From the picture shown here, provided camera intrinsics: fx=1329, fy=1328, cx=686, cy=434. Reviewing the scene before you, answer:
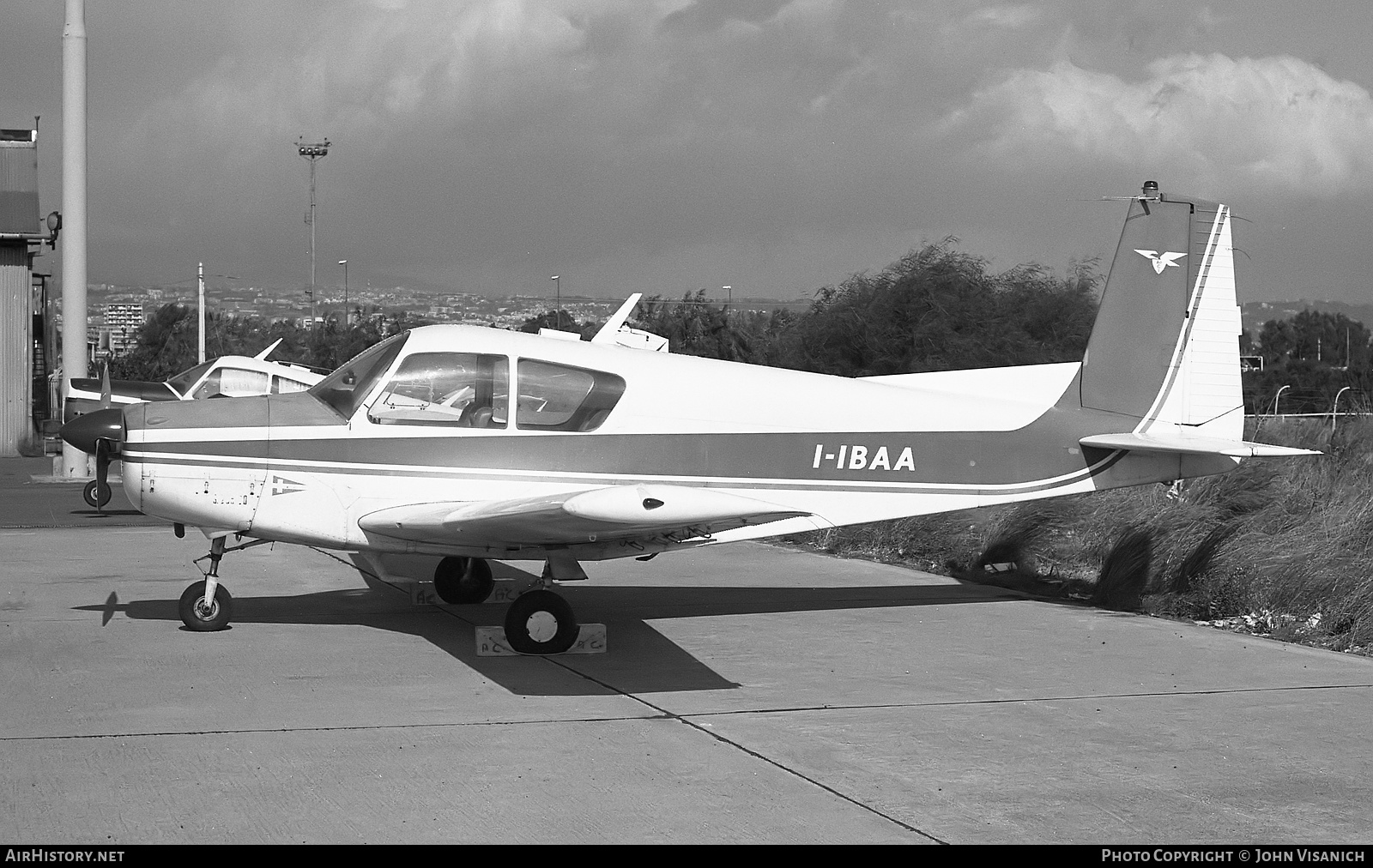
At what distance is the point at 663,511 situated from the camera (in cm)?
667

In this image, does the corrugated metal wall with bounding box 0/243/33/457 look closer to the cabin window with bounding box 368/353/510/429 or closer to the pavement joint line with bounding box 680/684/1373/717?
the cabin window with bounding box 368/353/510/429

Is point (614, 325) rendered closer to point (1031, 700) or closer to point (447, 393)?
point (447, 393)

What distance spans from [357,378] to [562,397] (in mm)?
1309

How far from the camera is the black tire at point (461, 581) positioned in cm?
984

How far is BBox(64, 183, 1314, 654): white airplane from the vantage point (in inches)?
318

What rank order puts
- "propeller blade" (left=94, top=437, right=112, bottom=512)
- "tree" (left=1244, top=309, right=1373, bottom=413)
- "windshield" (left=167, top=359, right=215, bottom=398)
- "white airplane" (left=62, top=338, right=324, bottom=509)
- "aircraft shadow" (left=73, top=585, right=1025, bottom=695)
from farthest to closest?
"tree" (left=1244, top=309, right=1373, bottom=413), "windshield" (left=167, top=359, right=215, bottom=398), "white airplane" (left=62, top=338, right=324, bottom=509), "propeller blade" (left=94, top=437, right=112, bottom=512), "aircraft shadow" (left=73, top=585, right=1025, bottom=695)

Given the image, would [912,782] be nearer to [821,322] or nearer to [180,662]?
[180,662]

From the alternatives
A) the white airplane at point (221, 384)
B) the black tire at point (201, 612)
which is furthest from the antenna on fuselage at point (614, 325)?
the white airplane at point (221, 384)

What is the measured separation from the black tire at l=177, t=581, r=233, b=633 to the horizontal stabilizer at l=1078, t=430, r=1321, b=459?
5.94 metres

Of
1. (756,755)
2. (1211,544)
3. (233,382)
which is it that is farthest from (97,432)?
(233,382)

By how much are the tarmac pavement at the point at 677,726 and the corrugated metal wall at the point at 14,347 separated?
97.9 ft

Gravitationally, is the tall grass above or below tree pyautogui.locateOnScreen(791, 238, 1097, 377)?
below

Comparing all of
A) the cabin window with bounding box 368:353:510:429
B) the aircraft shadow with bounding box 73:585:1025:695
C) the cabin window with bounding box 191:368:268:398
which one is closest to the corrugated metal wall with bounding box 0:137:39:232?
the cabin window with bounding box 191:368:268:398

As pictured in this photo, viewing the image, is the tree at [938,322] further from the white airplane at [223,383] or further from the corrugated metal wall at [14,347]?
the corrugated metal wall at [14,347]
